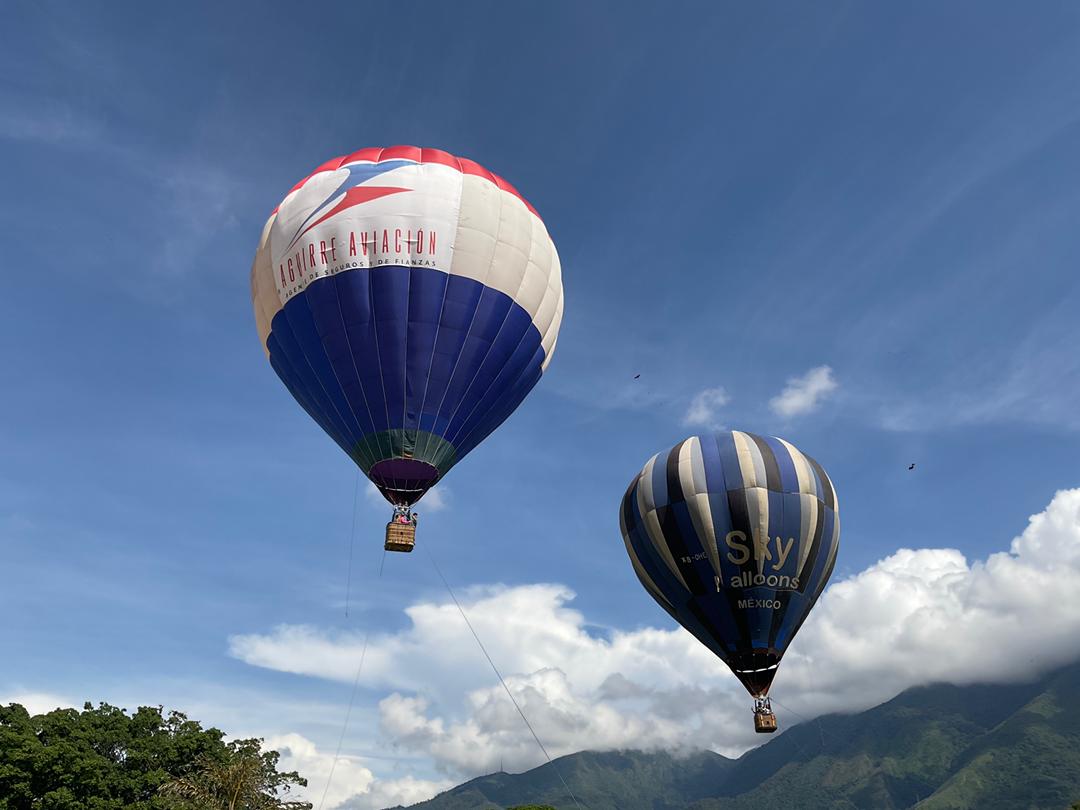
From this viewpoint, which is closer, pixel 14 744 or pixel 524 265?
pixel 524 265

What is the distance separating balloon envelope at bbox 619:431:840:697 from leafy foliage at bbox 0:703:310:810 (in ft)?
75.4

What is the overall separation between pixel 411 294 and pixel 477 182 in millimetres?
5545

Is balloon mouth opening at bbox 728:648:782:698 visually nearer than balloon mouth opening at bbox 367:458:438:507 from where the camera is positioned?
No

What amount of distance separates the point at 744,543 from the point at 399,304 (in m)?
16.5

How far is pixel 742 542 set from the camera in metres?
31.7

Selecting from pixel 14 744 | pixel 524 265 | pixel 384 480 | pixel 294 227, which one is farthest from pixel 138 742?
pixel 524 265

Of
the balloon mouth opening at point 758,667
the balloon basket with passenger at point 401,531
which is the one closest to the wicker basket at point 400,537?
the balloon basket with passenger at point 401,531

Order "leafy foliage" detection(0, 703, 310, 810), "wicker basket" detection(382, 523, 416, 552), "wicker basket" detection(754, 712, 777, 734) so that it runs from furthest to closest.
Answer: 1. "leafy foliage" detection(0, 703, 310, 810)
2. "wicker basket" detection(754, 712, 777, 734)
3. "wicker basket" detection(382, 523, 416, 552)

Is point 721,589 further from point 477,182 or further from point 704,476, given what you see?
point 477,182

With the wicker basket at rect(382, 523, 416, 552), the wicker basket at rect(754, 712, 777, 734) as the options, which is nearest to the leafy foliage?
the wicker basket at rect(382, 523, 416, 552)

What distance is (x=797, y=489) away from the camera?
107 feet

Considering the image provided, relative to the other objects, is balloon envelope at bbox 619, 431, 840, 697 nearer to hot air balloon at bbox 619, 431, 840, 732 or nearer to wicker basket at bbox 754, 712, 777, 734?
hot air balloon at bbox 619, 431, 840, 732

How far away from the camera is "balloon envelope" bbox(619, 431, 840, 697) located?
104 feet

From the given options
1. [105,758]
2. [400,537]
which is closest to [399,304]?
[400,537]
